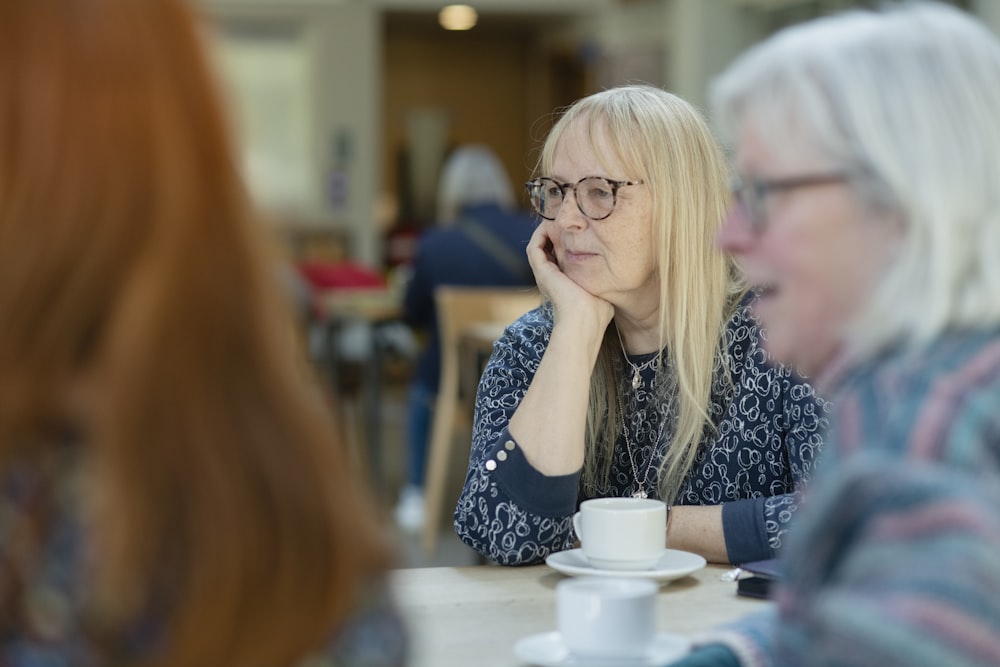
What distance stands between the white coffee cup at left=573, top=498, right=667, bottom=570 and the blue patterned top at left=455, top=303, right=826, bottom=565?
207 millimetres

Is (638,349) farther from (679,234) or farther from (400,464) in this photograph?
(400,464)

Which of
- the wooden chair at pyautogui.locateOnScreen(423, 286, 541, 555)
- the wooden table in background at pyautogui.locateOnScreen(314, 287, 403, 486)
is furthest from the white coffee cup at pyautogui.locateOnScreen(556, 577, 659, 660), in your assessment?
the wooden table in background at pyautogui.locateOnScreen(314, 287, 403, 486)

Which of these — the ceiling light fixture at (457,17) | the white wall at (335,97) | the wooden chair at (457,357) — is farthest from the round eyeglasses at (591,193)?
the ceiling light fixture at (457,17)

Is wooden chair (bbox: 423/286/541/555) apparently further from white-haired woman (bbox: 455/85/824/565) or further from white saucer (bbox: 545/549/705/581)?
white saucer (bbox: 545/549/705/581)

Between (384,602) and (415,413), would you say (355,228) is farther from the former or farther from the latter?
(384,602)

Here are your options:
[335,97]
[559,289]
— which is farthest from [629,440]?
[335,97]

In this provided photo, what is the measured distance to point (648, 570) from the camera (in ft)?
4.99

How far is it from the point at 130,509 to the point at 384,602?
19 cm

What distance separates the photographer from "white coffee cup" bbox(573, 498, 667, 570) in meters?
1.50

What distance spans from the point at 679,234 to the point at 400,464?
5.39 metres

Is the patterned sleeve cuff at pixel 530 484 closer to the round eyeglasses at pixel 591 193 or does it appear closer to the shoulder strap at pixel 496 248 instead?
the round eyeglasses at pixel 591 193

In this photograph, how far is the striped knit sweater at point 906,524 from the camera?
0.79 meters

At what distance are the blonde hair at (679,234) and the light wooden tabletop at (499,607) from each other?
1.12ft

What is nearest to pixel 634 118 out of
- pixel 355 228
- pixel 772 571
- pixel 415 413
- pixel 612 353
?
pixel 612 353
